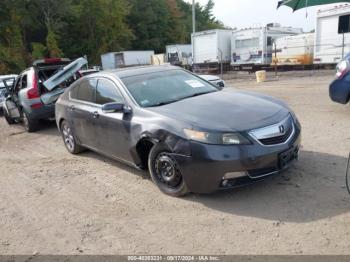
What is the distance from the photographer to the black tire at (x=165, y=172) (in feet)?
14.2

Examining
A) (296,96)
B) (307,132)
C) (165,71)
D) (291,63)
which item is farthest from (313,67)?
(165,71)

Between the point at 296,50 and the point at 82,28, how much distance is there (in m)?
38.2

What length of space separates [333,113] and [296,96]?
3372mm

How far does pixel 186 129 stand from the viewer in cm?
411

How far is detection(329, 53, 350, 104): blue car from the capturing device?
702 centimetres

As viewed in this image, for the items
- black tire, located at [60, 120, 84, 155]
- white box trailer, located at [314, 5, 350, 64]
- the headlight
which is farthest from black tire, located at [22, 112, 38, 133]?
white box trailer, located at [314, 5, 350, 64]

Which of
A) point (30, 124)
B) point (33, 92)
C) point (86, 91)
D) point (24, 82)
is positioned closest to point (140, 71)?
point (86, 91)

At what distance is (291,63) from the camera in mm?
23797

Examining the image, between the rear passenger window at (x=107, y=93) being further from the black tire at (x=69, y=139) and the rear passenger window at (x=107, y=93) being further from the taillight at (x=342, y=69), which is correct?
the taillight at (x=342, y=69)

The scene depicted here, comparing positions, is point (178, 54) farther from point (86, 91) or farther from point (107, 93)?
point (107, 93)

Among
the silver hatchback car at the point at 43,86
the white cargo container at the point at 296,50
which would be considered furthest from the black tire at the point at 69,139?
the white cargo container at the point at 296,50

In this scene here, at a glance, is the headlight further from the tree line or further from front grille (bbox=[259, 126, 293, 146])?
the tree line

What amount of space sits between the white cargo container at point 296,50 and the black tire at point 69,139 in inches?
732

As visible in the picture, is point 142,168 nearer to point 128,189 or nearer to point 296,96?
point 128,189
